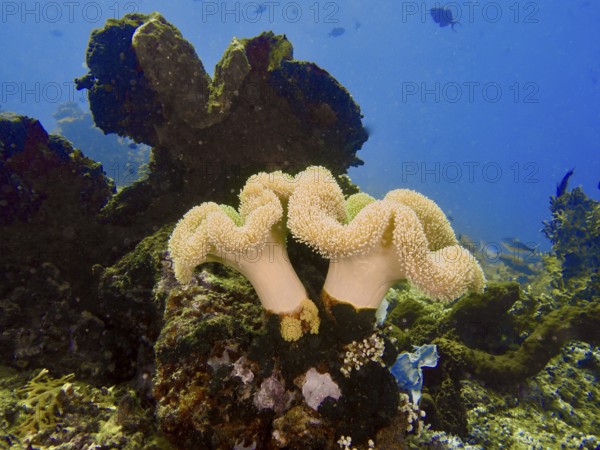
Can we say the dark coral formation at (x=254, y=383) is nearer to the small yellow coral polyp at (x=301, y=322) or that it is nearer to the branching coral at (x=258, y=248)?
the small yellow coral polyp at (x=301, y=322)

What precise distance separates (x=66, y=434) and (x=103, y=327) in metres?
1.73

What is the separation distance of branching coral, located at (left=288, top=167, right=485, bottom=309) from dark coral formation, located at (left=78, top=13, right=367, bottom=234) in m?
2.05

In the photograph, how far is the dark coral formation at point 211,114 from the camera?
15.9 ft

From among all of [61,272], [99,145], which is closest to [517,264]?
Result: [61,272]

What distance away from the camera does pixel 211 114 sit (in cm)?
491

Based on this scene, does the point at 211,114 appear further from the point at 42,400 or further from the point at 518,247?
the point at 518,247

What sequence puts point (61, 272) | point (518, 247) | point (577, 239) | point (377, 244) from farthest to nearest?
point (518, 247), point (577, 239), point (61, 272), point (377, 244)

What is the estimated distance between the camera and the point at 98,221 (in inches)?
204

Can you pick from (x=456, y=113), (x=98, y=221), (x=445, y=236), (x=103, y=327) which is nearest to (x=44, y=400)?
(x=103, y=327)

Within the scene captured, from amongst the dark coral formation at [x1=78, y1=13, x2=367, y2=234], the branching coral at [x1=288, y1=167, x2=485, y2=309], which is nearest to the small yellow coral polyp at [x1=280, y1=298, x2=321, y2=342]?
the branching coral at [x1=288, y1=167, x2=485, y2=309]

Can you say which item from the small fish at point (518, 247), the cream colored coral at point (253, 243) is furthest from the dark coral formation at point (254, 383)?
the small fish at point (518, 247)

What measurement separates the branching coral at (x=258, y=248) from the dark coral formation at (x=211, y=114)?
196cm

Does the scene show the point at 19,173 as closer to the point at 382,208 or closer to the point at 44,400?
the point at 44,400

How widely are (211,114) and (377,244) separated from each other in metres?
3.34
